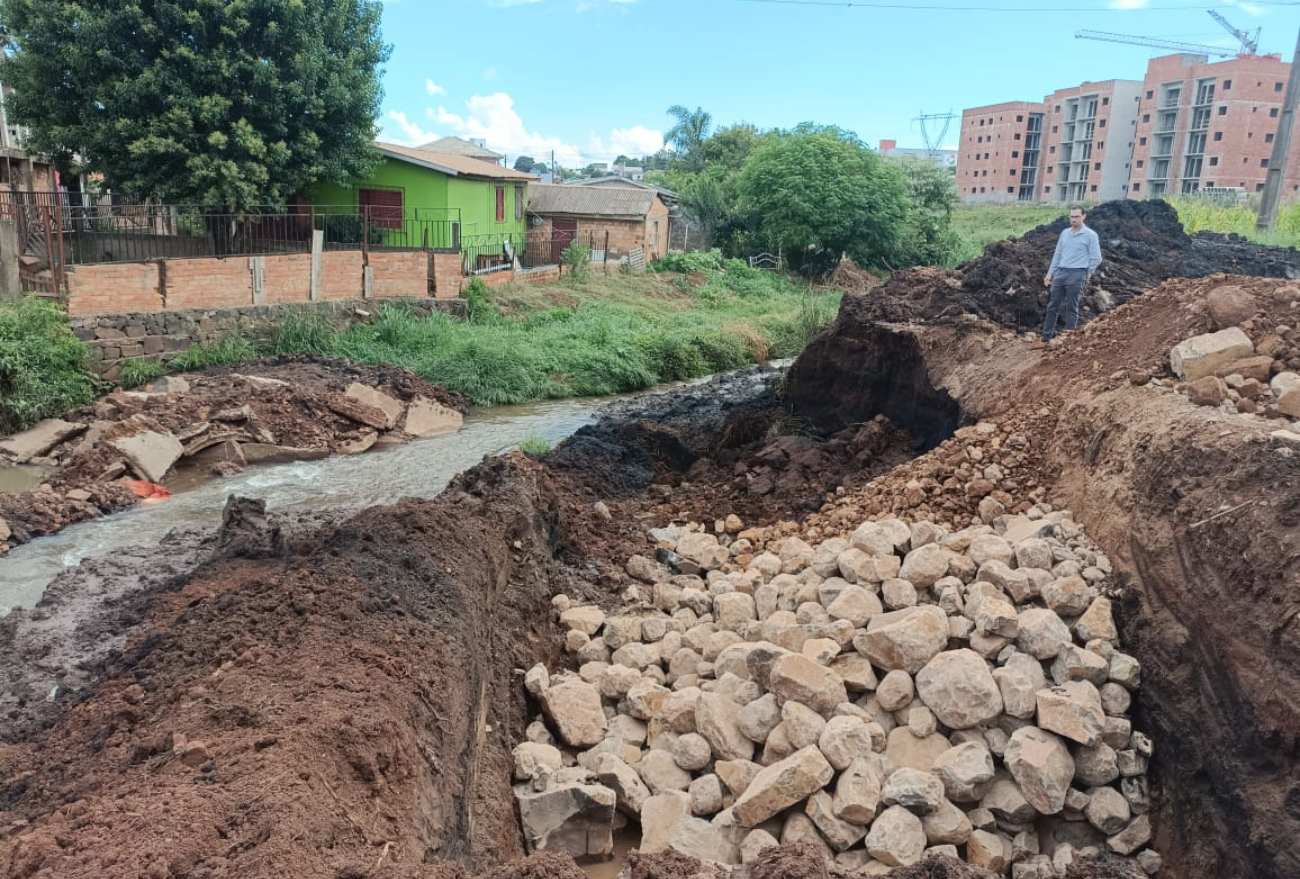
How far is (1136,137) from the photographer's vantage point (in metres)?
73.4

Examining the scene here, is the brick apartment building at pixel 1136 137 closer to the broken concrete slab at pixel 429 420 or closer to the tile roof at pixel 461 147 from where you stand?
the tile roof at pixel 461 147

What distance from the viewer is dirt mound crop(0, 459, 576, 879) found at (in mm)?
3053

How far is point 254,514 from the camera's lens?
8.42 metres

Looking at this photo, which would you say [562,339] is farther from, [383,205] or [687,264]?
[687,264]

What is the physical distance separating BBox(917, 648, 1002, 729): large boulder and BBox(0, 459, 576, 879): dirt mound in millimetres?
2345

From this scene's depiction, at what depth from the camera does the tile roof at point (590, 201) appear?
32719 millimetres

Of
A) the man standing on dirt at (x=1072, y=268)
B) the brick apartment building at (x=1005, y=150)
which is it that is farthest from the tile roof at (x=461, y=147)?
the brick apartment building at (x=1005, y=150)

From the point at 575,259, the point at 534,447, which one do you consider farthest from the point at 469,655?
the point at 575,259

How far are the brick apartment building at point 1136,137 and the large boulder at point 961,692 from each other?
55639mm

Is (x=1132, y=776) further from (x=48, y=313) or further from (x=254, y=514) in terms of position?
(x=48, y=313)

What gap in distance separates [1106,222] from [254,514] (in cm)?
1541

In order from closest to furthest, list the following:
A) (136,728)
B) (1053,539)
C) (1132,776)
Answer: (136,728)
(1132,776)
(1053,539)

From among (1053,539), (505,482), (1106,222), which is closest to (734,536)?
(505,482)

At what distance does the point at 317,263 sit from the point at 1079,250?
44.0ft
